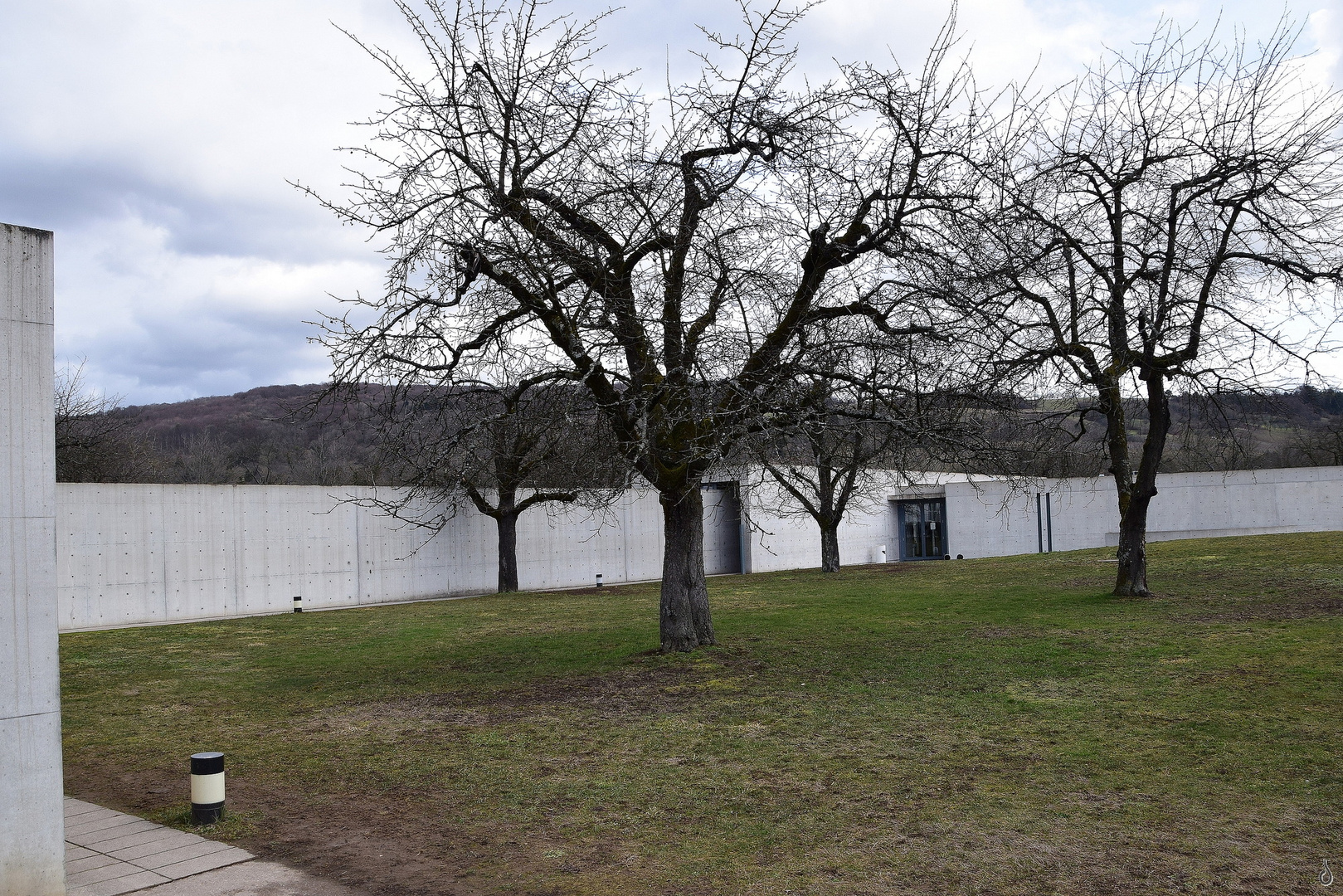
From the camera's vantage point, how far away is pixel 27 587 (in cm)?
475

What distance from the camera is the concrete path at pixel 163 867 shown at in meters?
5.21

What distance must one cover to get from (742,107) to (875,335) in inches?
121

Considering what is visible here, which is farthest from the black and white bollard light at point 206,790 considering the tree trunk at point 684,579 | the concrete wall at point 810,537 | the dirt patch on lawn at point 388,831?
the concrete wall at point 810,537

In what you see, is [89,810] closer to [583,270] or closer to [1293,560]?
[583,270]

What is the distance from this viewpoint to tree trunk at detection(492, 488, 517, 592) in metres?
27.7

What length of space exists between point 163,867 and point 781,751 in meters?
4.42

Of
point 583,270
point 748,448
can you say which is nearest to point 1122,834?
point 748,448

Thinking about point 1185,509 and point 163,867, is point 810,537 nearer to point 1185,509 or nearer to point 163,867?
point 1185,509

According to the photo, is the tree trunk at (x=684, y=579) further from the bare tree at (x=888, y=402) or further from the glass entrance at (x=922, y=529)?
the glass entrance at (x=922, y=529)

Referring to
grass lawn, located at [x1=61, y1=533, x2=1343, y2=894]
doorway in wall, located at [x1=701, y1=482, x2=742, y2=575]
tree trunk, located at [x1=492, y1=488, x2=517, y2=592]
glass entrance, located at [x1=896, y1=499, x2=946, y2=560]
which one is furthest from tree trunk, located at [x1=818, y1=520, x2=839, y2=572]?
glass entrance, located at [x1=896, y1=499, x2=946, y2=560]

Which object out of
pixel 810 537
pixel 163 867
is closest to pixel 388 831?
pixel 163 867

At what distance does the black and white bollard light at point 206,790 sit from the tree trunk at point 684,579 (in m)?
6.39

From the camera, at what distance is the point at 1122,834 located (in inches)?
220

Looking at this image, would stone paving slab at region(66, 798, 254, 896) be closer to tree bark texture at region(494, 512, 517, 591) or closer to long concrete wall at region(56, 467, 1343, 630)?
long concrete wall at region(56, 467, 1343, 630)
